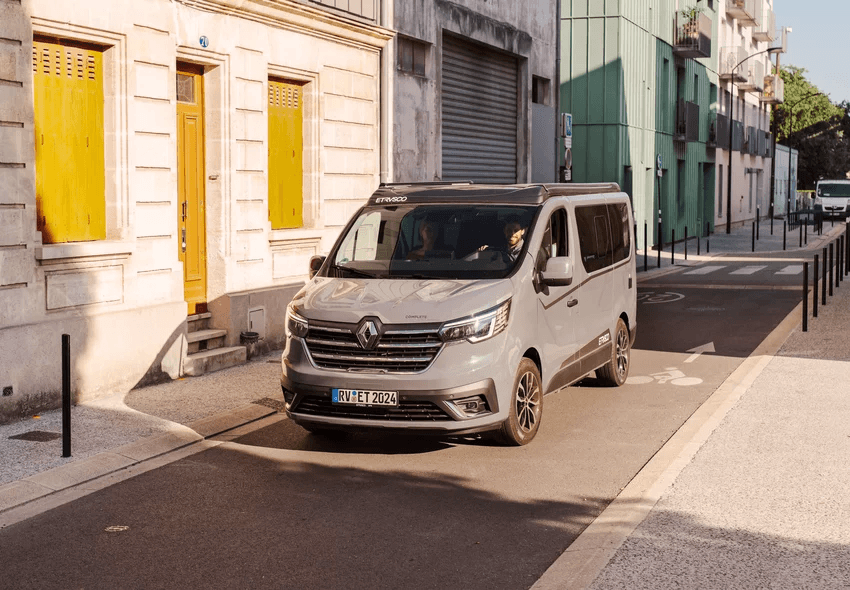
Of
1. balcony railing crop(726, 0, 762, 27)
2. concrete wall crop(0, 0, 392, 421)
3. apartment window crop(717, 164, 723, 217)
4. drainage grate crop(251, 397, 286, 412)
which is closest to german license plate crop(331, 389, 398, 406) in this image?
drainage grate crop(251, 397, 286, 412)

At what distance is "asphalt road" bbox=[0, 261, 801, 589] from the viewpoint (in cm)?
568

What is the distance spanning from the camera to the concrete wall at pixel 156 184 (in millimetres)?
9836

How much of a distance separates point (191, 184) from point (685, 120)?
32.1m

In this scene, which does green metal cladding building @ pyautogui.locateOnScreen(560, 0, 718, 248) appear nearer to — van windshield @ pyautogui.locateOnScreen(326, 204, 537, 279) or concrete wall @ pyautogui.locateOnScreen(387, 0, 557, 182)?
concrete wall @ pyautogui.locateOnScreen(387, 0, 557, 182)

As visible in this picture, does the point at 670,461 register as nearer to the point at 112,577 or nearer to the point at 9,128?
the point at 112,577

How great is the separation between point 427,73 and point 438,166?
1.58 m

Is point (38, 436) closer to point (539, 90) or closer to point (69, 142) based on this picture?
point (69, 142)

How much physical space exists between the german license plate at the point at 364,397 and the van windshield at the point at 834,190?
60.4 m

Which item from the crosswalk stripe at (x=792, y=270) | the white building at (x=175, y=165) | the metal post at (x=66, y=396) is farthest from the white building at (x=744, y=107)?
the metal post at (x=66, y=396)

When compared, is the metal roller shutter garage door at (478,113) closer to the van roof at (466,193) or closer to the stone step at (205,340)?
the stone step at (205,340)

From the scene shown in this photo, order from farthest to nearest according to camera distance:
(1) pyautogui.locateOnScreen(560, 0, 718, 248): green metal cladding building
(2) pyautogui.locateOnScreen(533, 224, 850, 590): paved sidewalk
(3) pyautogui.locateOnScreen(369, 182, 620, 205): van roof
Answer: (1) pyautogui.locateOnScreen(560, 0, 718, 248): green metal cladding building
(3) pyautogui.locateOnScreen(369, 182, 620, 205): van roof
(2) pyautogui.locateOnScreen(533, 224, 850, 590): paved sidewalk

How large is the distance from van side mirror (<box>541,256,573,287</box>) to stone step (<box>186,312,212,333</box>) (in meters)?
5.38

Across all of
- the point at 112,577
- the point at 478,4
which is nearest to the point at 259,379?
the point at 112,577

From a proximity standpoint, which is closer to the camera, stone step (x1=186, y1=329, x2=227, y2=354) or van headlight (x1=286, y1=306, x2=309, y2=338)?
van headlight (x1=286, y1=306, x2=309, y2=338)
